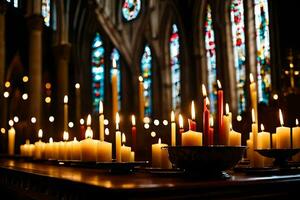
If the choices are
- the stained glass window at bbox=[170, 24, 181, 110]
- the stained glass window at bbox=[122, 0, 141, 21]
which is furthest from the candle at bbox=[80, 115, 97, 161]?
the stained glass window at bbox=[122, 0, 141, 21]

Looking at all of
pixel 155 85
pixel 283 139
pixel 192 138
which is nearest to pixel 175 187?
pixel 192 138

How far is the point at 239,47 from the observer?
14258 millimetres

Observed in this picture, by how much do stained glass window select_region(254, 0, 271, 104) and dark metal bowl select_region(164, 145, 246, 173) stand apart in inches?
430

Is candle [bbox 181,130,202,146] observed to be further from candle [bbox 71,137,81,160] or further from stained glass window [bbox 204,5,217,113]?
stained glass window [bbox 204,5,217,113]

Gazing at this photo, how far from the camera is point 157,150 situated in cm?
257

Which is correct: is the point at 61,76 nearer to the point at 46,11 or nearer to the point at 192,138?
the point at 46,11

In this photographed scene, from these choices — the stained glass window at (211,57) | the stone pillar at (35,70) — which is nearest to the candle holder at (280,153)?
the stained glass window at (211,57)

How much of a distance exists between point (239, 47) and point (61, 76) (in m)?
7.99

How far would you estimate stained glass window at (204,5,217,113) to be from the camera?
595 inches

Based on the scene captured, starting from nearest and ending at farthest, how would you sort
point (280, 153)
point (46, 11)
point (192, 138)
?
point (192, 138)
point (280, 153)
point (46, 11)

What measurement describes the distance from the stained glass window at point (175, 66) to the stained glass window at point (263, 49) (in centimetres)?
423

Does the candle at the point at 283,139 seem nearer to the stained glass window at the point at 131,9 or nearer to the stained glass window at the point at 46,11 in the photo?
the stained glass window at the point at 131,9

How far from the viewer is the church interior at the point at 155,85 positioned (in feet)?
6.68

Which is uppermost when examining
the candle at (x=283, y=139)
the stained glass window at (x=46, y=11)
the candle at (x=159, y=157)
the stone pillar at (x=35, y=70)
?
the stained glass window at (x=46, y=11)
